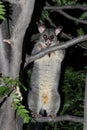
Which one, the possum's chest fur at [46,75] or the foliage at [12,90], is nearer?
the foliage at [12,90]

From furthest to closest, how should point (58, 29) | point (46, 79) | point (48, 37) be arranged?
1. point (48, 37)
2. point (46, 79)
3. point (58, 29)

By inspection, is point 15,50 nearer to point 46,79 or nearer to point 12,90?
point 12,90

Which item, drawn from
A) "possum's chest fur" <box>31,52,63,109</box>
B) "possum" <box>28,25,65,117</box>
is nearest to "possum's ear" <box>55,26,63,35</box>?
"possum" <box>28,25,65,117</box>

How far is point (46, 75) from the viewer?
4207 millimetres

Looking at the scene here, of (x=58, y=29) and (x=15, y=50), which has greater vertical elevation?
(x=58, y=29)

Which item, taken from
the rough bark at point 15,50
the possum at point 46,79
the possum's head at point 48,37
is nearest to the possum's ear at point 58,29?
the possum at point 46,79

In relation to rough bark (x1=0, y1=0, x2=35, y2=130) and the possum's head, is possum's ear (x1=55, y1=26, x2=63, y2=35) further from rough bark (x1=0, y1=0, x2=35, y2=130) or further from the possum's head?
rough bark (x1=0, y1=0, x2=35, y2=130)

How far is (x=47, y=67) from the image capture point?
13.8 ft

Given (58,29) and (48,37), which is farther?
(48,37)

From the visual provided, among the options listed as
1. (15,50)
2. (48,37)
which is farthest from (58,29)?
(15,50)

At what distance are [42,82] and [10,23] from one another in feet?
7.50

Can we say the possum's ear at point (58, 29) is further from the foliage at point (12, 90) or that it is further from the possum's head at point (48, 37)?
the foliage at point (12, 90)

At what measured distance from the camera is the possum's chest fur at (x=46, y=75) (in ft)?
13.8

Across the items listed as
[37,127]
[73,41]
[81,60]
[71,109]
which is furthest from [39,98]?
[73,41]
